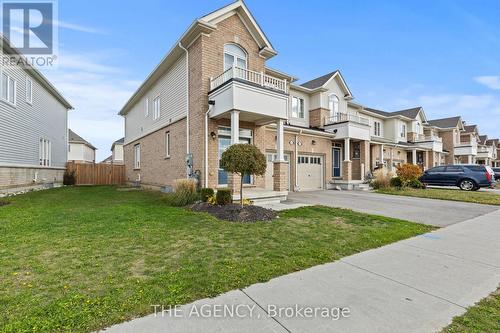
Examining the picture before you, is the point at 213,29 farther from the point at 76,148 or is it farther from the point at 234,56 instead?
the point at 76,148

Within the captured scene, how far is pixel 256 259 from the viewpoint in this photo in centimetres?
435

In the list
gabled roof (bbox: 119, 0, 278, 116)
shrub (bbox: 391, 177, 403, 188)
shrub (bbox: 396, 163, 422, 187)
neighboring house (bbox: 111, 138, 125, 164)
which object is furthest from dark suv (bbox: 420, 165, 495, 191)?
neighboring house (bbox: 111, 138, 125, 164)

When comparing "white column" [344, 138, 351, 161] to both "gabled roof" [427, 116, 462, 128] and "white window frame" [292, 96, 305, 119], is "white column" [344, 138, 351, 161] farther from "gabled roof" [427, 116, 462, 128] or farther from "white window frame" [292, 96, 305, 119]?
"gabled roof" [427, 116, 462, 128]

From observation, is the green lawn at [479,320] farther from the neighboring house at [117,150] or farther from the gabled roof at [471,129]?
the gabled roof at [471,129]

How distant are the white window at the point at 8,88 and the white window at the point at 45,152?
4.75m

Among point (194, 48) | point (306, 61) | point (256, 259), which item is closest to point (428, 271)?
point (256, 259)

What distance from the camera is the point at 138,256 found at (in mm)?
4426

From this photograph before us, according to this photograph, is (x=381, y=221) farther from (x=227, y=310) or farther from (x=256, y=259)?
(x=227, y=310)

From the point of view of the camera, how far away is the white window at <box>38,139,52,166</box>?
17.5m

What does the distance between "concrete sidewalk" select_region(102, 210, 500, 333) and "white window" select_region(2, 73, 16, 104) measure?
1573 centimetres

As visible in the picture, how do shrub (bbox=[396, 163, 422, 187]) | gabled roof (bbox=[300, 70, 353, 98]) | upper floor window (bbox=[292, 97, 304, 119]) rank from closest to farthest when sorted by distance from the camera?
shrub (bbox=[396, 163, 422, 187])
upper floor window (bbox=[292, 97, 304, 119])
gabled roof (bbox=[300, 70, 353, 98])

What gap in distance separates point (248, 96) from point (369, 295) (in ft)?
29.1

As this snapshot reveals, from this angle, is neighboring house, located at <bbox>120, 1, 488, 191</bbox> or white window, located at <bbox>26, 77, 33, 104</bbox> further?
white window, located at <bbox>26, 77, 33, 104</bbox>

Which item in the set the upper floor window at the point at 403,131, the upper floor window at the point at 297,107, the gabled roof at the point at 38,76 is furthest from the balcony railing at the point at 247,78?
the upper floor window at the point at 403,131
